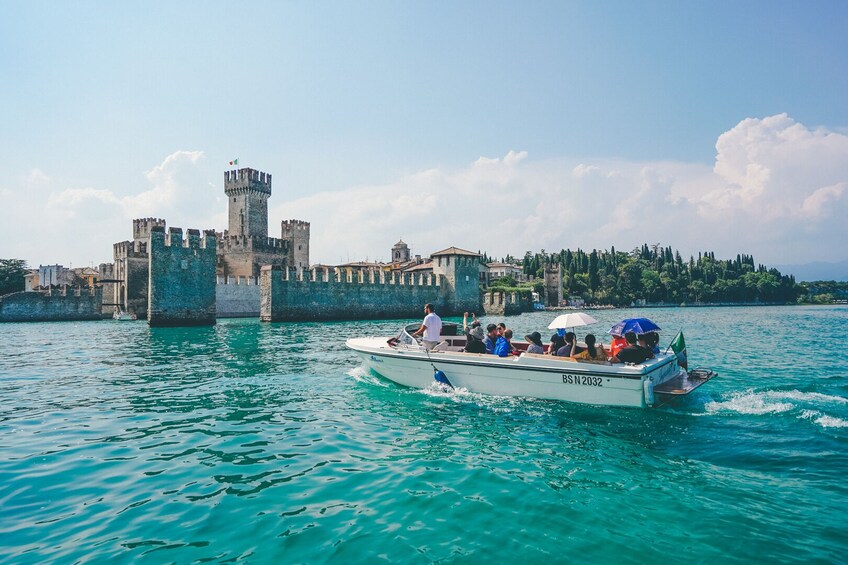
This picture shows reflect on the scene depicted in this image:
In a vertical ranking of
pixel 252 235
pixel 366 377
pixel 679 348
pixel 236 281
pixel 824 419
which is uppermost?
pixel 252 235

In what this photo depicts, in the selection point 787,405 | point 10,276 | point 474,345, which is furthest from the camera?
point 10,276

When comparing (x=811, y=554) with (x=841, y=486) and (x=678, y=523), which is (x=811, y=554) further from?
(x=841, y=486)

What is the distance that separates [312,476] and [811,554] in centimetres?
488

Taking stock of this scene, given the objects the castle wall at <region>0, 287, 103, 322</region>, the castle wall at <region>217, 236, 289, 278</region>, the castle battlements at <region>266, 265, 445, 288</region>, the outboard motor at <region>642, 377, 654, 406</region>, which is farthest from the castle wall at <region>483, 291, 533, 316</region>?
the outboard motor at <region>642, 377, 654, 406</region>

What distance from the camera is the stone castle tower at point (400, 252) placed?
96688 mm

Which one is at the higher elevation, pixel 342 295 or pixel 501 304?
pixel 342 295

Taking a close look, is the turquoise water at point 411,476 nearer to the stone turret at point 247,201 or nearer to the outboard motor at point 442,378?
the outboard motor at point 442,378

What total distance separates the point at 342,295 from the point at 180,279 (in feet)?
46.5

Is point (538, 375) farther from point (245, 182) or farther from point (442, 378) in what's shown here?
point (245, 182)

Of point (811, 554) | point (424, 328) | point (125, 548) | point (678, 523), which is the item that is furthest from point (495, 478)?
point (424, 328)

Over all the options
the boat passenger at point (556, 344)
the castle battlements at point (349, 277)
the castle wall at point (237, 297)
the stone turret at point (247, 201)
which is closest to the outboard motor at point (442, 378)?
the boat passenger at point (556, 344)

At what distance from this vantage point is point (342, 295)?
46.0 m

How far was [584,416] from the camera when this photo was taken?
9.23 metres

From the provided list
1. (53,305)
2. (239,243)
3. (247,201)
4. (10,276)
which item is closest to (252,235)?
(239,243)
